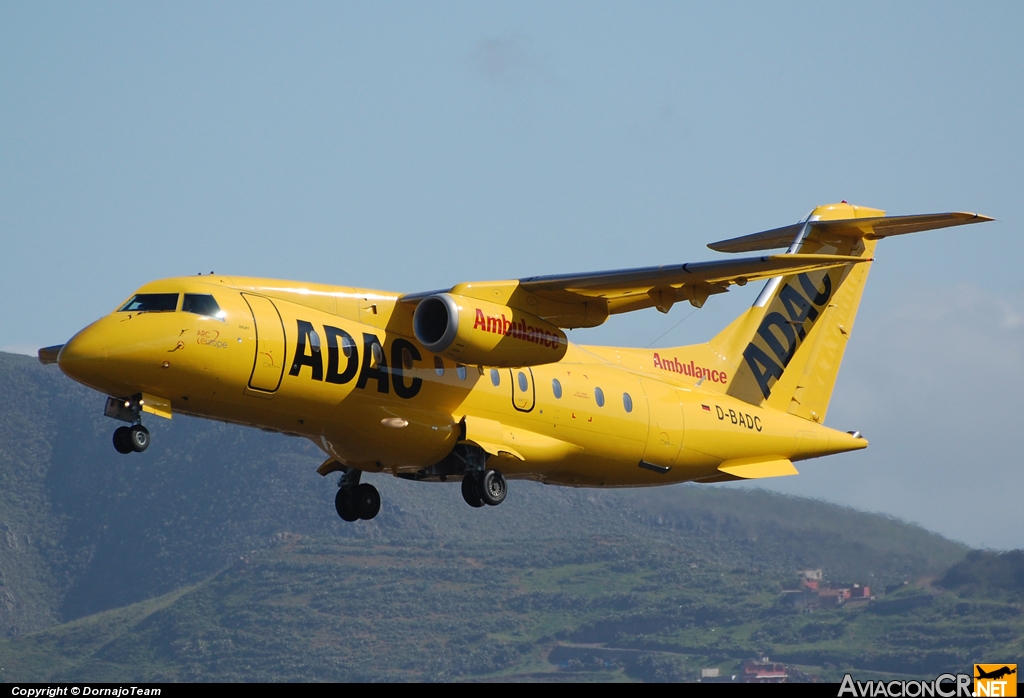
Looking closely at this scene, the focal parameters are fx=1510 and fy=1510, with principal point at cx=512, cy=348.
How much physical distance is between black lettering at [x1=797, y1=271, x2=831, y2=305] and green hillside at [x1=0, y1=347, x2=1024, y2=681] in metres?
54.2

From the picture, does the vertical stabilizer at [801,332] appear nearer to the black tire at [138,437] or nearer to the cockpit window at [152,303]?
the cockpit window at [152,303]

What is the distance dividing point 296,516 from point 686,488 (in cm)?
11058

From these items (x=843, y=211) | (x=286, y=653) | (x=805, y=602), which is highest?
(x=843, y=211)

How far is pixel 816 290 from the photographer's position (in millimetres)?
25359

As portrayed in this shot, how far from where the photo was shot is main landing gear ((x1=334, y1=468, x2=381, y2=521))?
21.6 meters

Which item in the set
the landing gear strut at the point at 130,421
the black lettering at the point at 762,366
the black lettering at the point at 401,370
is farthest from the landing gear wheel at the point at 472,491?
the black lettering at the point at 762,366

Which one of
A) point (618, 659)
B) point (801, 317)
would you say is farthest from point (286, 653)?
point (801, 317)

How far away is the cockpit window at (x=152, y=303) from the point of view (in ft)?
59.0

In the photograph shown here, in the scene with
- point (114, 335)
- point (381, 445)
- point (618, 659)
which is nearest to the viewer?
point (114, 335)

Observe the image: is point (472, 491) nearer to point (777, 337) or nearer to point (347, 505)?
point (347, 505)

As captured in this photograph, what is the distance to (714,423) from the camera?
913 inches

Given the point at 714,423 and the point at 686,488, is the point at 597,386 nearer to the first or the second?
the point at 714,423

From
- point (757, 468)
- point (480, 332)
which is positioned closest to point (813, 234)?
point (757, 468)

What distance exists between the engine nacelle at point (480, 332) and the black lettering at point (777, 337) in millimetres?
6119
